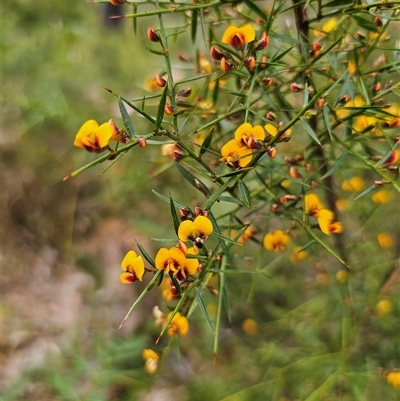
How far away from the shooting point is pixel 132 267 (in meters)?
0.56

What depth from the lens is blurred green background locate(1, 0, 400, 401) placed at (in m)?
1.24

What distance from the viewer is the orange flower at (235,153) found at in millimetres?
588

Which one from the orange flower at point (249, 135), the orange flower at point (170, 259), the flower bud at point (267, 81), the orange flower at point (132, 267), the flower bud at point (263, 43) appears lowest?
the orange flower at point (132, 267)

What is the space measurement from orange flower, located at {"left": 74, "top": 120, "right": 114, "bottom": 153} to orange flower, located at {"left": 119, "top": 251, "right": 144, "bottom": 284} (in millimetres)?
140

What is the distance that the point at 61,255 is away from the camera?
7.02 feet

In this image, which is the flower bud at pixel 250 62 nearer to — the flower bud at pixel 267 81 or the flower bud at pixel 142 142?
the flower bud at pixel 267 81

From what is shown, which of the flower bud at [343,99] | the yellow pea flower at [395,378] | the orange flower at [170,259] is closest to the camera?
the orange flower at [170,259]

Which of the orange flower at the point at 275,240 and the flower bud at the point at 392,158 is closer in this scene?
the flower bud at the point at 392,158

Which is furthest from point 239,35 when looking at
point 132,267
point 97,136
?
point 132,267

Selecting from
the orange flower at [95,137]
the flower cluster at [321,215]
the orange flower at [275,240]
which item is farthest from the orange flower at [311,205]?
the orange flower at [95,137]

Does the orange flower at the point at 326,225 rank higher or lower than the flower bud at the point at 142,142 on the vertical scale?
lower

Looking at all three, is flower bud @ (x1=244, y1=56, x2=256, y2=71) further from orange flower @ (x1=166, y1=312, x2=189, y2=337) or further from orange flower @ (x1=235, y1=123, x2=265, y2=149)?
orange flower @ (x1=166, y1=312, x2=189, y2=337)

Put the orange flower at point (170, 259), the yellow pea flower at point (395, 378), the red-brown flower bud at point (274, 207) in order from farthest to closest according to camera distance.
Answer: the yellow pea flower at point (395, 378) → the red-brown flower bud at point (274, 207) → the orange flower at point (170, 259)

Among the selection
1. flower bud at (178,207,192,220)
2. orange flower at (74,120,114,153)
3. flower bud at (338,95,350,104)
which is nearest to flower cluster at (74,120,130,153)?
→ orange flower at (74,120,114,153)
